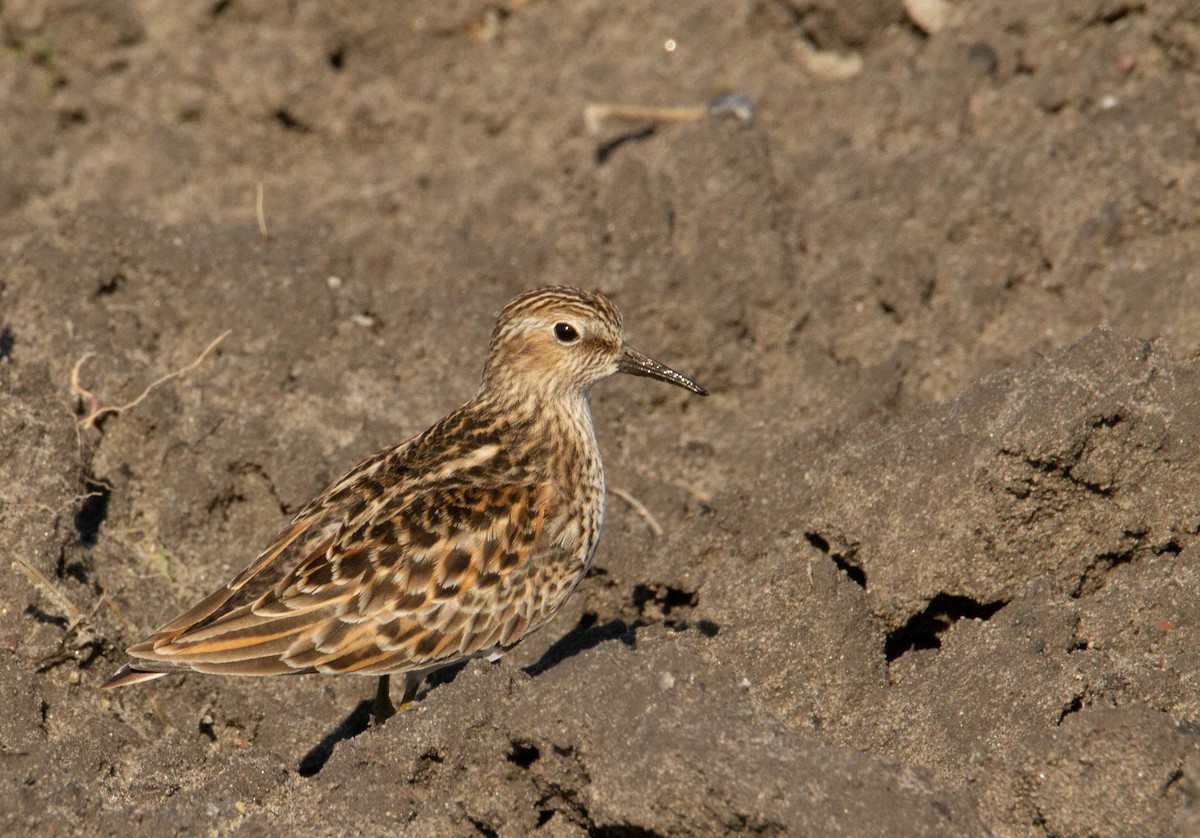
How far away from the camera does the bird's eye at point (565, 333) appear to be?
6.36 meters

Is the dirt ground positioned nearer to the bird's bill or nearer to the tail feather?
the tail feather

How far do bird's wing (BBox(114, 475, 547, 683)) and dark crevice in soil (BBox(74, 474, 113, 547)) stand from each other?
1.11 m

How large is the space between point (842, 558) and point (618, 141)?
3.69 metres

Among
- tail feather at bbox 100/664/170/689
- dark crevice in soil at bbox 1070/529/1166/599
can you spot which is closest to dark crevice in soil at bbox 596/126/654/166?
dark crevice in soil at bbox 1070/529/1166/599

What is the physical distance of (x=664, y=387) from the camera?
25.1 ft

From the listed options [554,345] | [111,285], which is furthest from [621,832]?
[111,285]

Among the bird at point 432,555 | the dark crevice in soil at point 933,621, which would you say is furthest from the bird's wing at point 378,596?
the dark crevice in soil at point 933,621

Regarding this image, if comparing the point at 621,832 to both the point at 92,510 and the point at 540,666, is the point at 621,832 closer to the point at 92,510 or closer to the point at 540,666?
the point at 540,666

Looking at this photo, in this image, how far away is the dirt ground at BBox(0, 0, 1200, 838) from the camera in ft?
16.2

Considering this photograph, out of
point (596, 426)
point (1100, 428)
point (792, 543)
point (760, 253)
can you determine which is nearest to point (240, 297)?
point (596, 426)

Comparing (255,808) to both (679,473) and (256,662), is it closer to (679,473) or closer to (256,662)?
(256,662)

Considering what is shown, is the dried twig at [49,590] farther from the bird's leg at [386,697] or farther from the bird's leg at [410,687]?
the bird's leg at [410,687]

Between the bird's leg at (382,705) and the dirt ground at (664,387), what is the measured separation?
0.16m

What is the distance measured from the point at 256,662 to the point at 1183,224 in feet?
16.0
